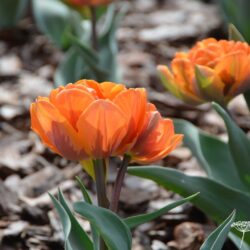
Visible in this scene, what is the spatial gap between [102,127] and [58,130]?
0.22ft

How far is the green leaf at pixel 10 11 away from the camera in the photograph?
3.24m

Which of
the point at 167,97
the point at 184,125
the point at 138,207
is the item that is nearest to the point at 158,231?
the point at 138,207

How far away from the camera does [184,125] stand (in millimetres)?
1651

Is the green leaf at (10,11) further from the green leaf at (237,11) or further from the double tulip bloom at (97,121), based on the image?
the double tulip bloom at (97,121)

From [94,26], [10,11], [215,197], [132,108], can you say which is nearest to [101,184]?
[132,108]

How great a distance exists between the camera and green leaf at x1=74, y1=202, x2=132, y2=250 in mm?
1099

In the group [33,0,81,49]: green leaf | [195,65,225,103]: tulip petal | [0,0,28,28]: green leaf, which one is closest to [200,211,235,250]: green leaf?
[195,65,225,103]: tulip petal

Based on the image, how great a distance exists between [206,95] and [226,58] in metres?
0.10

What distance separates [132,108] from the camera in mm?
1143

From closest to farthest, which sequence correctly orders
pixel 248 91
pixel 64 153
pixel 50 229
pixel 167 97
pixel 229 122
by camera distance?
pixel 64 153, pixel 229 122, pixel 248 91, pixel 50 229, pixel 167 97

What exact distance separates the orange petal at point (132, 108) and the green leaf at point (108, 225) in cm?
11

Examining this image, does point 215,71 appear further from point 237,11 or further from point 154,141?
point 237,11

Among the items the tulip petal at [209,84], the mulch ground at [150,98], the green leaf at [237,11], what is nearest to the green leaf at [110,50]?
the mulch ground at [150,98]

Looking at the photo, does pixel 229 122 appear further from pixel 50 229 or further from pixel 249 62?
pixel 50 229
